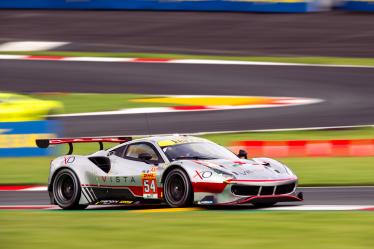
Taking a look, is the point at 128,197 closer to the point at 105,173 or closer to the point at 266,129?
Result: the point at 105,173

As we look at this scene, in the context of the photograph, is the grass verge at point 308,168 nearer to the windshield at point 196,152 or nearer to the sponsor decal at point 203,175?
the windshield at point 196,152

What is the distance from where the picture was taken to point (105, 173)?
12195 millimetres

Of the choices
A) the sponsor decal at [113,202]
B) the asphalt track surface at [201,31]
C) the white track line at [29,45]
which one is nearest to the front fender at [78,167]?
the sponsor decal at [113,202]

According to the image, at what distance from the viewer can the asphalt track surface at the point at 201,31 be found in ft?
95.8

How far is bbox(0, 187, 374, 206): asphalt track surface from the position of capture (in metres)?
12.1

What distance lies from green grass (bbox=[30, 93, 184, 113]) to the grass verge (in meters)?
2.98

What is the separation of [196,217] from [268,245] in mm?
2151

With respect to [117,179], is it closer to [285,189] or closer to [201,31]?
[285,189]

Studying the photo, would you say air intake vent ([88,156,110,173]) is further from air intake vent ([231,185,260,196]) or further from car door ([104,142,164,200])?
air intake vent ([231,185,260,196])

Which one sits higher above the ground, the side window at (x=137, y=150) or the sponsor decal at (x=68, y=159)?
the side window at (x=137, y=150)

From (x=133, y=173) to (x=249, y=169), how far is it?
5.01ft

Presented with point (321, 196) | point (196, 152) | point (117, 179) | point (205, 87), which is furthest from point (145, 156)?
point (205, 87)

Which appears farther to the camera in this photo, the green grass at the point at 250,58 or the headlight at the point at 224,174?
the green grass at the point at 250,58

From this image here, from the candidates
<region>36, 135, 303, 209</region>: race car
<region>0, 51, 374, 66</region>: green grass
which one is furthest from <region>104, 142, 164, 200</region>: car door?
<region>0, 51, 374, 66</region>: green grass
